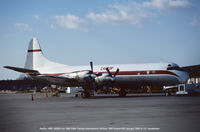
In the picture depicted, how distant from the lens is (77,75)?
38.2 m

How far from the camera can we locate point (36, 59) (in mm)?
47062

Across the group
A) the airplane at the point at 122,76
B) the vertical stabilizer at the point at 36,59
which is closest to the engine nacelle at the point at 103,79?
the airplane at the point at 122,76

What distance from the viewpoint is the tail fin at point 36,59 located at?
47031mm

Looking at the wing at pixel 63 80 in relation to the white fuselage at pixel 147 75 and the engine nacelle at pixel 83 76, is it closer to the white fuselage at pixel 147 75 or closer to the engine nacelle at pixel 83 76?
the engine nacelle at pixel 83 76

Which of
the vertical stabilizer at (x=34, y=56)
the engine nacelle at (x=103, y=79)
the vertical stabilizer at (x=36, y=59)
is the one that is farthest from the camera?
the vertical stabilizer at (x=34, y=56)

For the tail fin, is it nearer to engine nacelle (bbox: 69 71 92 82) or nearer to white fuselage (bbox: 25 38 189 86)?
white fuselage (bbox: 25 38 189 86)

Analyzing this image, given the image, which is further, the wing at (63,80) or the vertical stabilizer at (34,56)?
the vertical stabilizer at (34,56)

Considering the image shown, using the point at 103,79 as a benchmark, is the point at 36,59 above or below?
above

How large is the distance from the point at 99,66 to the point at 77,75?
16.2ft

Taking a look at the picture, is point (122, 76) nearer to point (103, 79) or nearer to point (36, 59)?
point (103, 79)

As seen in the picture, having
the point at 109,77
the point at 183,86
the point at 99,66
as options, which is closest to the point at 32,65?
the point at 99,66

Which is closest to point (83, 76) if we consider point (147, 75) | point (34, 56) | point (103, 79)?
point (103, 79)

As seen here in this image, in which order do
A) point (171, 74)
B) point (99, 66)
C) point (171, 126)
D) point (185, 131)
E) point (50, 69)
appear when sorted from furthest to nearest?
point (50, 69) → point (99, 66) → point (171, 74) → point (171, 126) → point (185, 131)

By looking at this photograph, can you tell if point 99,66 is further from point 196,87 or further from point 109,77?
point 196,87
